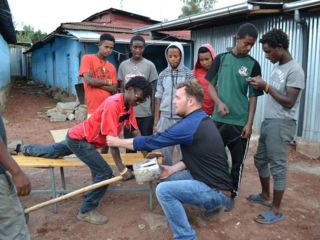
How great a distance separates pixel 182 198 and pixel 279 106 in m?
1.47

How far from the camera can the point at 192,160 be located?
3.04 m

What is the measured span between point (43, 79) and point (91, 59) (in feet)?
63.0

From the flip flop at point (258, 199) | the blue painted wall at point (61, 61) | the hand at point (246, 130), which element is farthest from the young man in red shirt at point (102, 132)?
the blue painted wall at point (61, 61)

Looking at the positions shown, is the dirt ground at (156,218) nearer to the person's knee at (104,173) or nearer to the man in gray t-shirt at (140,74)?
the person's knee at (104,173)

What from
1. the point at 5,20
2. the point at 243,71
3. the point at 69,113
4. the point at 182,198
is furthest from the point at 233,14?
the point at 5,20

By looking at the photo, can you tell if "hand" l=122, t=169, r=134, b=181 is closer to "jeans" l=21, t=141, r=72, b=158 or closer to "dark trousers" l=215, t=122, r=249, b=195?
"jeans" l=21, t=141, r=72, b=158

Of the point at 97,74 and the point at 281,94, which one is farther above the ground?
the point at 97,74

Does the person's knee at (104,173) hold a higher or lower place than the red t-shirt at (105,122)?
lower

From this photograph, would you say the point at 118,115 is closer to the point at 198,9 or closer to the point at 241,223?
the point at 241,223

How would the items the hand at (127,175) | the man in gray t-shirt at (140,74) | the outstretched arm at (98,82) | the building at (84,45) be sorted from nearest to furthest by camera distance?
the hand at (127,175) → the outstretched arm at (98,82) → the man in gray t-shirt at (140,74) → the building at (84,45)

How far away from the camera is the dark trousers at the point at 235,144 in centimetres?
372

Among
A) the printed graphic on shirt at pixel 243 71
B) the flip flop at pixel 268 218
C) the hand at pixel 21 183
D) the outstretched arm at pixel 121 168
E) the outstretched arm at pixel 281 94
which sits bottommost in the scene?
the flip flop at pixel 268 218

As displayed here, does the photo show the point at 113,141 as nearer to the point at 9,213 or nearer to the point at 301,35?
the point at 9,213

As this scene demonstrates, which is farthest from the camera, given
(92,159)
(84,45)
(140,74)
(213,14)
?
(84,45)
